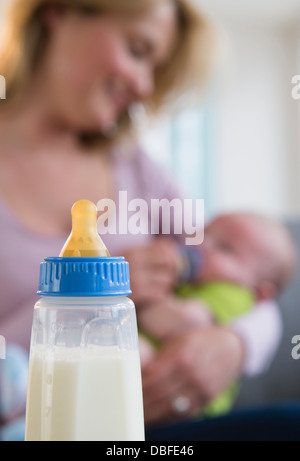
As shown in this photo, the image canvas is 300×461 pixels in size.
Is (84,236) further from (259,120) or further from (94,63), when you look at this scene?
(259,120)

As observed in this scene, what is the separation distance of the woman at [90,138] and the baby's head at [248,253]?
0.17 feet

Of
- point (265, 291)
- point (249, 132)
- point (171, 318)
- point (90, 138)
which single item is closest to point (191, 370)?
point (171, 318)

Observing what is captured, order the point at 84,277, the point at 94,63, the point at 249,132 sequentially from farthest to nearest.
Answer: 1. the point at 249,132
2. the point at 94,63
3. the point at 84,277

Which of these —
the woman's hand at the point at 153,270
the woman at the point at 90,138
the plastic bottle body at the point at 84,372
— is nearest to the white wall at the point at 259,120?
the woman at the point at 90,138

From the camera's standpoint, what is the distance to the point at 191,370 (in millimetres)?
616

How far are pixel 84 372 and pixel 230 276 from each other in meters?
0.58

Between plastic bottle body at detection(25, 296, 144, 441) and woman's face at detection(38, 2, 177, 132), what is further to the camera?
woman's face at detection(38, 2, 177, 132)

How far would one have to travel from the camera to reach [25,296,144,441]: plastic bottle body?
0.17 metres

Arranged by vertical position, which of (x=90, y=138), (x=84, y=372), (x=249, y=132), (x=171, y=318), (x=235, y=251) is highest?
(x=249, y=132)

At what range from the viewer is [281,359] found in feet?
2.47

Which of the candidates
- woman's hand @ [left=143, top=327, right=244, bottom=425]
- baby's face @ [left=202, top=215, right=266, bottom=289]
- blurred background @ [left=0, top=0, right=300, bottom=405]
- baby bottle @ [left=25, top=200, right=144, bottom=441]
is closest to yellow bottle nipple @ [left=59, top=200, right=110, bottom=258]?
baby bottle @ [left=25, top=200, right=144, bottom=441]

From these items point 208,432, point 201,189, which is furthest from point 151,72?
point 201,189

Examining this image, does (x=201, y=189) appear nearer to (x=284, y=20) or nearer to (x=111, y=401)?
(x=284, y=20)

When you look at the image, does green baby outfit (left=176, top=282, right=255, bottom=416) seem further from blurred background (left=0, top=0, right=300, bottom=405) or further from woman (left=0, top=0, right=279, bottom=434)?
blurred background (left=0, top=0, right=300, bottom=405)
